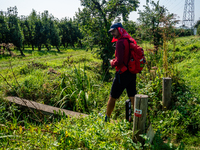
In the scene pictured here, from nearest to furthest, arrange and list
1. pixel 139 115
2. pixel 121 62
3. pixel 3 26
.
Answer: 1. pixel 139 115
2. pixel 121 62
3. pixel 3 26

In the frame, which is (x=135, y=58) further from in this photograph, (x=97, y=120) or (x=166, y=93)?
(x=97, y=120)

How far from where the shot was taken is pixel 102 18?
770cm

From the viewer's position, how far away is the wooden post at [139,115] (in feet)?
6.90

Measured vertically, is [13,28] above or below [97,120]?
above

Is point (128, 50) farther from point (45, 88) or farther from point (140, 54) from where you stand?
point (45, 88)

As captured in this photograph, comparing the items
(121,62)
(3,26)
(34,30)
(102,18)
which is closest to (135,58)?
(121,62)

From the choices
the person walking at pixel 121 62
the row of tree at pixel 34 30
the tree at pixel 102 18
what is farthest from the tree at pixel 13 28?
the person walking at pixel 121 62

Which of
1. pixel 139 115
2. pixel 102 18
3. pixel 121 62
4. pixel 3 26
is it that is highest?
pixel 3 26

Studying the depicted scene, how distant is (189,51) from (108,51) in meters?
4.19

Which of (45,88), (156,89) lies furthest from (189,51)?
(45,88)

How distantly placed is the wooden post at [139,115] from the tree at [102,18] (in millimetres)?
5519

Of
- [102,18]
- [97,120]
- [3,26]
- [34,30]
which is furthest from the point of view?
[34,30]

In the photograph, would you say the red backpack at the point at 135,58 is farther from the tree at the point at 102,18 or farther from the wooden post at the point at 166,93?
the tree at the point at 102,18

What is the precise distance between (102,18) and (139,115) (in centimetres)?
670
